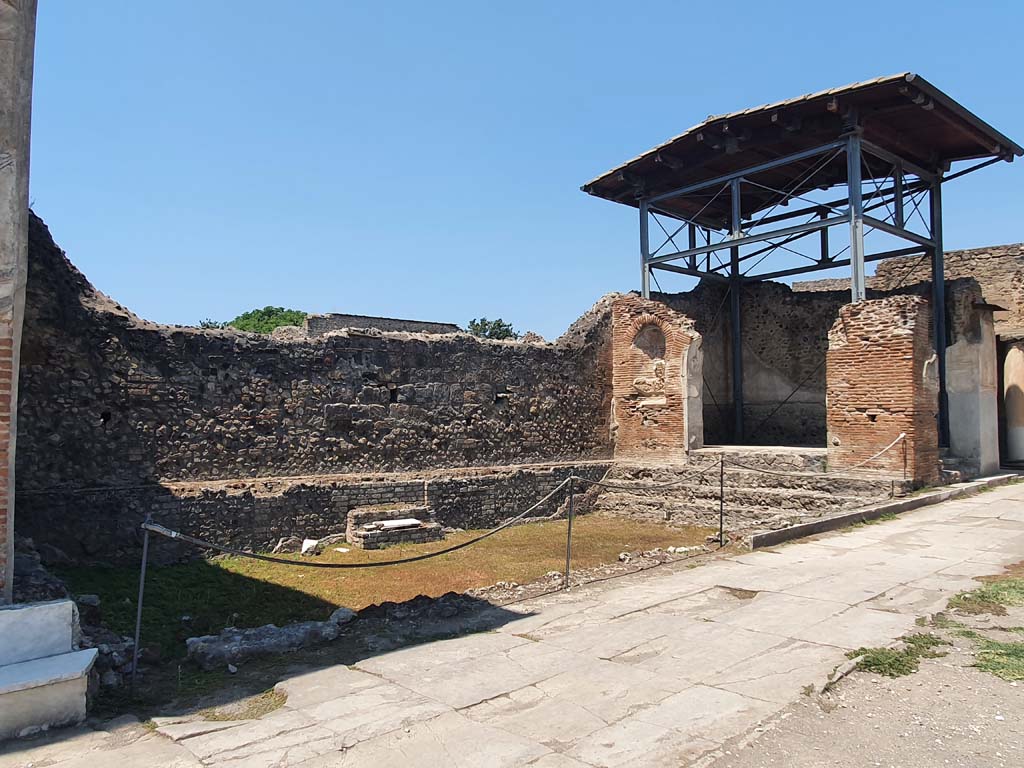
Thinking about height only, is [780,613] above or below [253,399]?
below

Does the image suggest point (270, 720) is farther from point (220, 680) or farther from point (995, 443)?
point (995, 443)

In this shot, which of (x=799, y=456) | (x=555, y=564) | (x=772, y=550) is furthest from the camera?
(x=799, y=456)

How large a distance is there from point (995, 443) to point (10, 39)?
15.5 m

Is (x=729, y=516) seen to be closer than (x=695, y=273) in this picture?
Yes

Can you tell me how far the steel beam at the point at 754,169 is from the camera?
12.5 m

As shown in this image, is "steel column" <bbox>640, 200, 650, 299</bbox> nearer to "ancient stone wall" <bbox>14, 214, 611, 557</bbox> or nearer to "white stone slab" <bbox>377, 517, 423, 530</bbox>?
"ancient stone wall" <bbox>14, 214, 611, 557</bbox>

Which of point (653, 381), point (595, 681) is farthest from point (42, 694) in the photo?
point (653, 381)

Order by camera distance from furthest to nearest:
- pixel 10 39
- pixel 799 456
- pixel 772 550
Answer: pixel 799 456, pixel 772 550, pixel 10 39

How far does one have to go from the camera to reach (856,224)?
474 inches

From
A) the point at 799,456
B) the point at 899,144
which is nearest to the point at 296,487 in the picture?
the point at 799,456

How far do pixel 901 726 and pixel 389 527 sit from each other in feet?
25.2

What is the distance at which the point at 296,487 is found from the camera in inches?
391

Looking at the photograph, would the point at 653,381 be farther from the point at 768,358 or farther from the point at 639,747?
the point at 639,747

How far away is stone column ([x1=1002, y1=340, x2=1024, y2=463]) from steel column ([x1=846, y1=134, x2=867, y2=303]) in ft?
22.2
